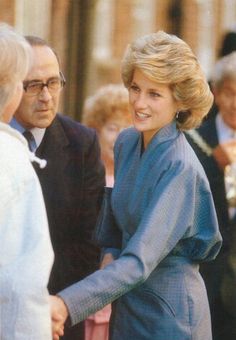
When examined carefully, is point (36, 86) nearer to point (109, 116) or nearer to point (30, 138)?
point (30, 138)

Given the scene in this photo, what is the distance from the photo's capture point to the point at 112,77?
31.6ft

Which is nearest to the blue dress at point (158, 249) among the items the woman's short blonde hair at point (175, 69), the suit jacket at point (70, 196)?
the woman's short blonde hair at point (175, 69)

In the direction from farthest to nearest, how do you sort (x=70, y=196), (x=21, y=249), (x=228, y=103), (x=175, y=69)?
(x=228, y=103) < (x=70, y=196) < (x=175, y=69) < (x=21, y=249)

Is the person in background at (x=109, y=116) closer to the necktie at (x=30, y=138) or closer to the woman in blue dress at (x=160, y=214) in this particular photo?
the necktie at (x=30, y=138)

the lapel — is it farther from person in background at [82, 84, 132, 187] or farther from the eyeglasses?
person in background at [82, 84, 132, 187]

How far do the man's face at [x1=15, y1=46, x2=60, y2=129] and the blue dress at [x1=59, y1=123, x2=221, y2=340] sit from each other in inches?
19.6

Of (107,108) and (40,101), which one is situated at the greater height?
(40,101)

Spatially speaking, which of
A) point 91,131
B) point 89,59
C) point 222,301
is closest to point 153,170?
point 91,131

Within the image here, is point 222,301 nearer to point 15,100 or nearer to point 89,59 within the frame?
point 15,100

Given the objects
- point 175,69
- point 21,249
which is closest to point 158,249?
point 175,69

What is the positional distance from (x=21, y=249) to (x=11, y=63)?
2.01ft

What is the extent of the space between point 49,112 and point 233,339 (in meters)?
1.66

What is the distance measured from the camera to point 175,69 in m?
4.82

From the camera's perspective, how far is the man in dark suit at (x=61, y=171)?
536cm
